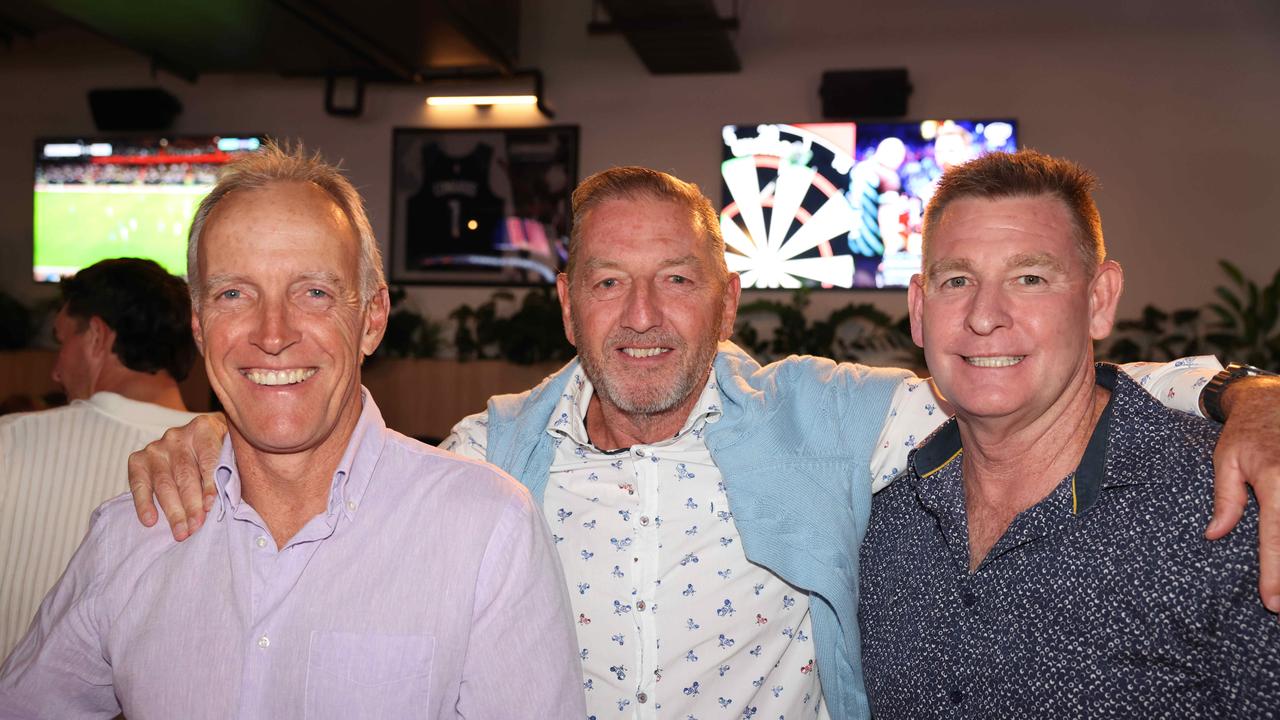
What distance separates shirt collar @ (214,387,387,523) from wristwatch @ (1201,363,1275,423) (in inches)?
54.1

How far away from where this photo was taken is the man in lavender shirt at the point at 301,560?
4.77 ft

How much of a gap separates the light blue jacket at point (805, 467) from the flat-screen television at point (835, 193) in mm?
4927

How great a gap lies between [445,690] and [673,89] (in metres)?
6.50

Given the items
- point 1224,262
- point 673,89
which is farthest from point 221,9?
point 1224,262

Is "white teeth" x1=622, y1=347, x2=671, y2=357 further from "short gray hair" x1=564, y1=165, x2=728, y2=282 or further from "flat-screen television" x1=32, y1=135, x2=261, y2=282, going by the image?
"flat-screen television" x1=32, y1=135, x2=261, y2=282

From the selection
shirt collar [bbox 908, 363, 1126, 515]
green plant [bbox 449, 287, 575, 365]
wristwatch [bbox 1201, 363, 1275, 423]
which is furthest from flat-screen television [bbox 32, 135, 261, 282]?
wristwatch [bbox 1201, 363, 1275, 423]

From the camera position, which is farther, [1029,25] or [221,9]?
[1029,25]

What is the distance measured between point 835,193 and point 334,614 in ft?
19.7

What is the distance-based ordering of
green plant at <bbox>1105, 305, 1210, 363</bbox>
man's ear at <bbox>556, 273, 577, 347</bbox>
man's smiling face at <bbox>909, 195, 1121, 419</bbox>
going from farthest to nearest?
1. green plant at <bbox>1105, 305, 1210, 363</bbox>
2. man's ear at <bbox>556, 273, 577, 347</bbox>
3. man's smiling face at <bbox>909, 195, 1121, 419</bbox>

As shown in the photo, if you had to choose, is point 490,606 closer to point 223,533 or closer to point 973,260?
point 223,533

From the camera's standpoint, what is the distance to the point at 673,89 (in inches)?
291

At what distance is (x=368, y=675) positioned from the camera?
1452 millimetres

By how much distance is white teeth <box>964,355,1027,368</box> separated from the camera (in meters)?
1.61

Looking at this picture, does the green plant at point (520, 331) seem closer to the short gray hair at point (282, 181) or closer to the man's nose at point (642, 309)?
the man's nose at point (642, 309)
